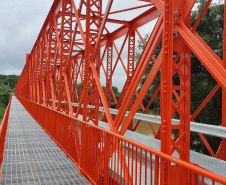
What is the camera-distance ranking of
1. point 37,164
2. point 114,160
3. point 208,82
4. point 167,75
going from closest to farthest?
point 167,75
point 114,160
point 37,164
point 208,82

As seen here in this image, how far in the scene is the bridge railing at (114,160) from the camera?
3078mm

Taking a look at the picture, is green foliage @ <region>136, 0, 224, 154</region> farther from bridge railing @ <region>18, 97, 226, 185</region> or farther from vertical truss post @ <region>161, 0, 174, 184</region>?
vertical truss post @ <region>161, 0, 174, 184</region>

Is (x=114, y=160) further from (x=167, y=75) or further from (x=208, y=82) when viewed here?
(x=208, y=82)

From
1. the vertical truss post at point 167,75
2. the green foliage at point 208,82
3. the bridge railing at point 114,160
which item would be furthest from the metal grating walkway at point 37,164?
the green foliage at point 208,82

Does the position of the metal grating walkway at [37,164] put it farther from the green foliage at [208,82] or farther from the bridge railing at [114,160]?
the green foliage at [208,82]

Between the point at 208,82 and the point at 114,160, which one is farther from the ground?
the point at 208,82

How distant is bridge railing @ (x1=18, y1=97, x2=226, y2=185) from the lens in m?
3.08

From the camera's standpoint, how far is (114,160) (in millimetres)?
4438

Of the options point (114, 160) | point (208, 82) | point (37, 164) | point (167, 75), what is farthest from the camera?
point (208, 82)

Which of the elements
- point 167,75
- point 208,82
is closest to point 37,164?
point 167,75

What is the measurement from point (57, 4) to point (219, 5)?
34.8ft

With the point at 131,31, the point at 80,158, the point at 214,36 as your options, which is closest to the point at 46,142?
the point at 80,158

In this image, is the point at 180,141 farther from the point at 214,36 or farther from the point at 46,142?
the point at 214,36

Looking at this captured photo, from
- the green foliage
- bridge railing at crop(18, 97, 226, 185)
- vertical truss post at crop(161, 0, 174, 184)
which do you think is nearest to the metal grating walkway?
bridge railing at crop(18, 97, 226, 185)
